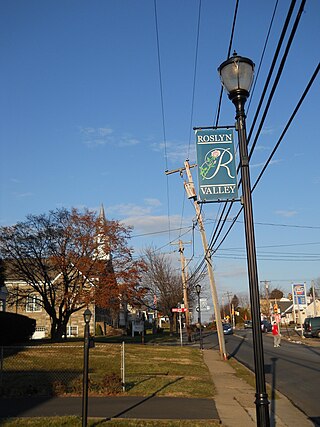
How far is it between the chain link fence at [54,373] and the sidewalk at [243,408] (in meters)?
2.80

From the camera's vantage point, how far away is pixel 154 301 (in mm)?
59062

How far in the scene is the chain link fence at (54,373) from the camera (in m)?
11.7

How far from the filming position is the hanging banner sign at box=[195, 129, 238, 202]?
7.85 meters

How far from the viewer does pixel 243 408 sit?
10.4 meters

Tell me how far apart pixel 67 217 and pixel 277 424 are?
25.9 meters

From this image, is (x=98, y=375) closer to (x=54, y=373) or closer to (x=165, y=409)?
(x=54, y=373)

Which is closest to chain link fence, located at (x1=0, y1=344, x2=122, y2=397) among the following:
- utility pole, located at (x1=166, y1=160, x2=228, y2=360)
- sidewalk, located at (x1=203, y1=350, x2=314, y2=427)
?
sidewalk, located at (x1=203, y1=350, x2=314, y2=427)

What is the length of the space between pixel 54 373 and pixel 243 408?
7.20 m

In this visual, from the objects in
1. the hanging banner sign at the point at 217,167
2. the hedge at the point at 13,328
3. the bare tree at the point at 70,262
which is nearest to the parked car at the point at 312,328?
the bare tree at the point at 70,262

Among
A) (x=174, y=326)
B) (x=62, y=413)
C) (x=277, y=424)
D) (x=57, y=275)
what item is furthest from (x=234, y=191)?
(x=174, y=326)

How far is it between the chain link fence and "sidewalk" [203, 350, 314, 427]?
2.80 meters

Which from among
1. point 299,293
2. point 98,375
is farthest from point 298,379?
point 299,293

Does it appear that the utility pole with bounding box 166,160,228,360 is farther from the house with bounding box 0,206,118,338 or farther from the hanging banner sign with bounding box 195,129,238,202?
the hanging banner sign with bounding box 195,129,238,202

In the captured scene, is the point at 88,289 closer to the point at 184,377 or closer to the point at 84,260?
the point at 84,260
